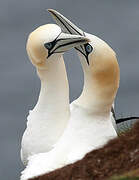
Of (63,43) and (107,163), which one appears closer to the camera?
(107,163)

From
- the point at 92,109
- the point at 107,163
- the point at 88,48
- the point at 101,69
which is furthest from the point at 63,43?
the point at 107,163

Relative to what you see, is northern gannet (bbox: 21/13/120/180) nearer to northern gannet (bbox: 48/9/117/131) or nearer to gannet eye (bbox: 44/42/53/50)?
northern gannet (bbox: 48/9/117/131)

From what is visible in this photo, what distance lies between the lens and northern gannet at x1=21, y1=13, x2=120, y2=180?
2730 centimetres

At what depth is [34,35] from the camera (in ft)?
99.2

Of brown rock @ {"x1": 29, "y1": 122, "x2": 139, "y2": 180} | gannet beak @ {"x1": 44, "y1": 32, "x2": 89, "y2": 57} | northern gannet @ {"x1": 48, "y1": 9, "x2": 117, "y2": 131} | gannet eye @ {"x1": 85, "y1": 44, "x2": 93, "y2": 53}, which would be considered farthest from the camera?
northern gannet @ {"x1": 48, "y1": 9, "x2": 117, "y2": 131}

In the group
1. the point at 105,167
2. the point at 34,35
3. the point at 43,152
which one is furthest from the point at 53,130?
the point at 105,167

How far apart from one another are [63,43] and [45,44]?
22.6 inches

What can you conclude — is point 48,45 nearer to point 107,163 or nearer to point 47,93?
point 47,93

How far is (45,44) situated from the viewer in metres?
30.2

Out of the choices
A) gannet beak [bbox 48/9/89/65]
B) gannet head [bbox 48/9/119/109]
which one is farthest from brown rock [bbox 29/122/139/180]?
gannet beak [bbox 48/9/89/65]

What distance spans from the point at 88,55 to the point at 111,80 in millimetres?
1000

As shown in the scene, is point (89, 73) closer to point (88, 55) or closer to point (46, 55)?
point (88, 55)

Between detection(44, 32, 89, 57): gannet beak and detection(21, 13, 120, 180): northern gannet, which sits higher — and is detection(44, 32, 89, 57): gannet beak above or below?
above

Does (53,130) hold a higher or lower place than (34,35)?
lower
